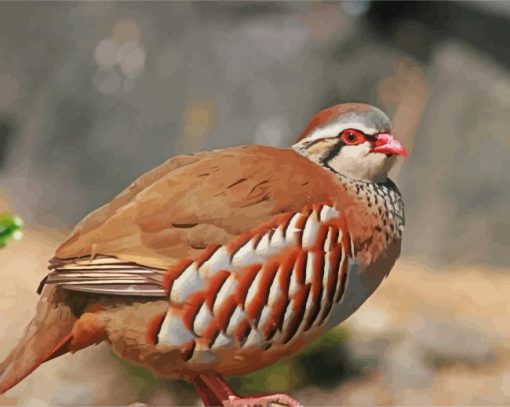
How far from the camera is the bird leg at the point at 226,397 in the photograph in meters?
1.24

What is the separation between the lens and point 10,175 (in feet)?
10.5

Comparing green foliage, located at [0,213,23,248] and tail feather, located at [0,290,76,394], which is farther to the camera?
green foliage, located at [0,213,23,248]

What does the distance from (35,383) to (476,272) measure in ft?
6.10

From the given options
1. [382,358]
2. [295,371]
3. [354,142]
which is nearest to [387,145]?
[354,142]

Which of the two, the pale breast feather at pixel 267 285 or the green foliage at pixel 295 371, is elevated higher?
the pale breast feather at pixel 267 285

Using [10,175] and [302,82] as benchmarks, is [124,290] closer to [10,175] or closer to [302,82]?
[302,82]

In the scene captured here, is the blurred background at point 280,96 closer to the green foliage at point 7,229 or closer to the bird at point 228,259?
the green foliage at point 7,229

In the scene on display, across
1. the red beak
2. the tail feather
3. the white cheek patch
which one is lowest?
the tail feather

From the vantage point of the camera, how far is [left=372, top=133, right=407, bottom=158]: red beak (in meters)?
1.18

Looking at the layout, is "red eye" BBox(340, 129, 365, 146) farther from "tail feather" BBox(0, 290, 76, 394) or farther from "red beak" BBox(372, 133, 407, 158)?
"tail feather" BBox(0, 290, 76, 394)

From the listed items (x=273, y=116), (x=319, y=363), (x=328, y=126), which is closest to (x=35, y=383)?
(x=319, y=363)

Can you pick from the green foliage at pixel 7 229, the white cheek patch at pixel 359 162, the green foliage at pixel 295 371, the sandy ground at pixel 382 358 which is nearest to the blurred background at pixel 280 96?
the sandy ground at pixel 382 358

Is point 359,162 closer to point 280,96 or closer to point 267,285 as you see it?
point 267,285

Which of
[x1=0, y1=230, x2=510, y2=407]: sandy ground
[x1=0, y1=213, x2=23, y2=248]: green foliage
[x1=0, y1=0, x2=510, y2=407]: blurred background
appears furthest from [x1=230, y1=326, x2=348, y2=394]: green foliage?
[x1=0, y1=0, x2=510, y2=407]: blurred background
